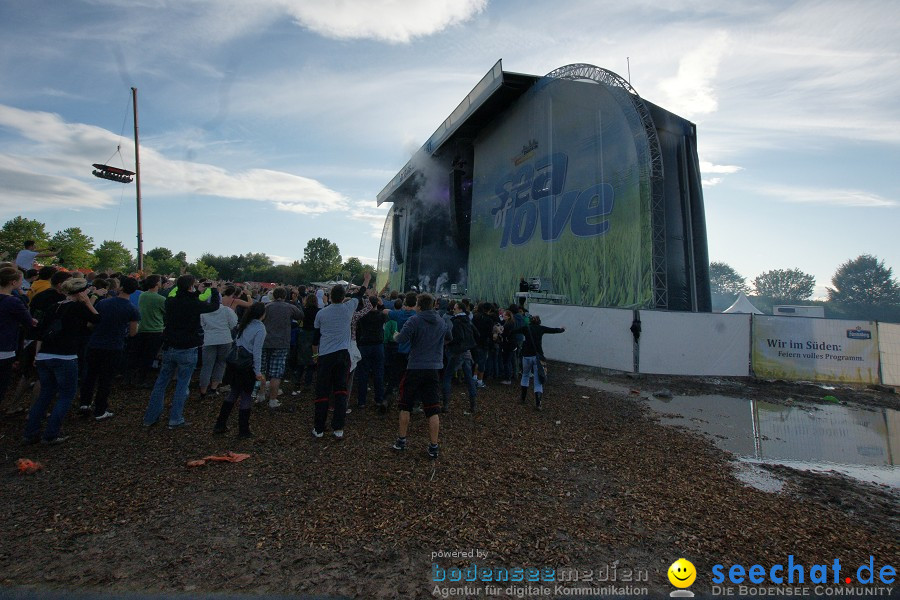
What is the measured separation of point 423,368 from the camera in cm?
462

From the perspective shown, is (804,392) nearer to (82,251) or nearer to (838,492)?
(838,492)

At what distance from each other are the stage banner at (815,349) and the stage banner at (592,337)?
3261 mm

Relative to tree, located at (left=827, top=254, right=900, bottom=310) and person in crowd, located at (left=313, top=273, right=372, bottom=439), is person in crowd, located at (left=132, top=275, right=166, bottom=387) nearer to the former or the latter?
person in crowd, located at (left=313, top=273, right=372, bottom=439)

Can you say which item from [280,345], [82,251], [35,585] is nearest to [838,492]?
[35,585]

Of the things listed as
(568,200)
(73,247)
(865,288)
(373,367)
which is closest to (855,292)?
(865,288)

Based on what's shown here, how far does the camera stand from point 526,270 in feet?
62.8

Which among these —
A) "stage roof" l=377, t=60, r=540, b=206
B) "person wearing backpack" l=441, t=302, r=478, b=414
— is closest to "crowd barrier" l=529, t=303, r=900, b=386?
"person wearing backpack" l=441, t=302, r=478, b=414

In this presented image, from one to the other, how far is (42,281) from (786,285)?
12867cm

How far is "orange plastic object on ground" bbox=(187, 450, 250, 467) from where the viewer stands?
3.99m

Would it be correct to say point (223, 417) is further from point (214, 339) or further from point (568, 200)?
point (568, 200)

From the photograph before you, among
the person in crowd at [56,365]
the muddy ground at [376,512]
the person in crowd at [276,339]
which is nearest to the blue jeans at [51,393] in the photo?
the person in crowd at [56,365]

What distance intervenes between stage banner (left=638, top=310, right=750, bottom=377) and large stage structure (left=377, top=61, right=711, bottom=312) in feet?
7.16

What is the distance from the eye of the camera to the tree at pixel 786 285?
9550cm

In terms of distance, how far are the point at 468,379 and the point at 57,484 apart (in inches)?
192
